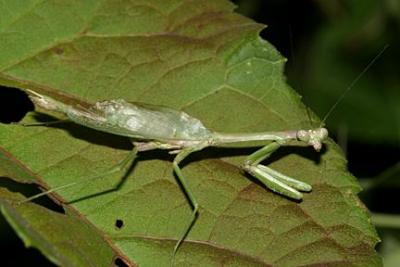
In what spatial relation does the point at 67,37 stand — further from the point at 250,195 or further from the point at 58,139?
the point at 250,195

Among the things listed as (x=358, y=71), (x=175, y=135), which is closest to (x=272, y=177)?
(x=175, y=135)

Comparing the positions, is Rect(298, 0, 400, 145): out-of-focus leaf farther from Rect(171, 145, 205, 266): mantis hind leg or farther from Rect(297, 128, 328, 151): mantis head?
Rect(171, 145, 205, 266): mantis hind leg

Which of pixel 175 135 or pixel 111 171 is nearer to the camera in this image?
pixel 111 171

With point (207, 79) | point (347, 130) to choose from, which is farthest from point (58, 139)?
point (347, 130)

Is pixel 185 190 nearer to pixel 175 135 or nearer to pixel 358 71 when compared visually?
pixel 175 135

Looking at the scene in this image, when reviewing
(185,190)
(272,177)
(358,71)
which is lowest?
(358,71)

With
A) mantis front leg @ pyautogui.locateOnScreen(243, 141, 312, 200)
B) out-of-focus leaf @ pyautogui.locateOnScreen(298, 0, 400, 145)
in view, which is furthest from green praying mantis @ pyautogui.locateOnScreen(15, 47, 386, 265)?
out-of-focus leaf @ pyautogui.locateOnScreen(298, 0, 400, 145)

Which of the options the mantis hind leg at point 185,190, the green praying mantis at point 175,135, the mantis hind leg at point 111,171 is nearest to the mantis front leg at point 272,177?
the green praying mantis at point 175,135

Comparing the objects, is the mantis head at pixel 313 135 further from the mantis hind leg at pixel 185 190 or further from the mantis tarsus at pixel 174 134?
the mantis hind leg at pixel 185 190
